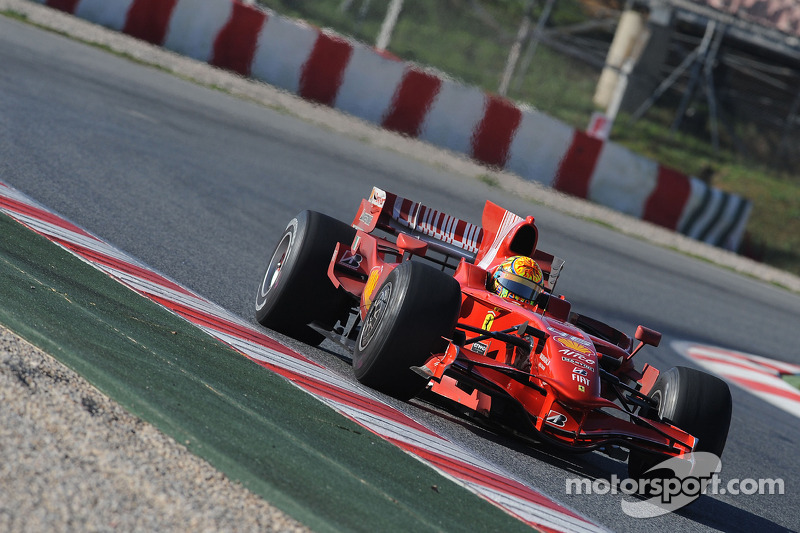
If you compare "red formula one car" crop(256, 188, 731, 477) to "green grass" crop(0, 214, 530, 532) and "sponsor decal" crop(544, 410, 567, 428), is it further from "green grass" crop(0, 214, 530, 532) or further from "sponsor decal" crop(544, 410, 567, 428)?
"green grass" crop(0, 214, 530, 532)

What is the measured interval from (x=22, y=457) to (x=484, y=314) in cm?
301

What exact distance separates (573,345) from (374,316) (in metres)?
0.91

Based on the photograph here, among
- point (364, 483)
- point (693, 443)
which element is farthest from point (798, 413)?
point (364, 483)

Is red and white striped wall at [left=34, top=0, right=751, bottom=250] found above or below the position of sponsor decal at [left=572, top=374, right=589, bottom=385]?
above

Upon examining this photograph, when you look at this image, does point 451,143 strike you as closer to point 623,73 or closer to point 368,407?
point 623,73

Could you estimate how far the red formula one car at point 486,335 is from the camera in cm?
487

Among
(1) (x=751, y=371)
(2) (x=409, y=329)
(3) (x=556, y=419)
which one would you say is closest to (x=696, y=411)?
(3) (x=556, y=419)

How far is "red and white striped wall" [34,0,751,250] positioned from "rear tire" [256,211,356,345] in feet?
32.4

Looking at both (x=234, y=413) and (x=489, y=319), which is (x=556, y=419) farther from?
(x=234, y=413)

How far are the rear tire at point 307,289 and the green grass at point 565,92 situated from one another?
1376 centimetres

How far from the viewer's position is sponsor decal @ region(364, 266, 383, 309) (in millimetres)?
5609

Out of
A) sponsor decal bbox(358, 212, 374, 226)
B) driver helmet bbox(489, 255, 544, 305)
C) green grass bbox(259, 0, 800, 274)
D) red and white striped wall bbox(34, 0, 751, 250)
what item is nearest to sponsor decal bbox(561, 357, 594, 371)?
driver helmet bbox(489, 255, 544, 305)

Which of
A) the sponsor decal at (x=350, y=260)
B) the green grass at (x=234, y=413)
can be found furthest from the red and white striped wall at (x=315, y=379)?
the sponsor decal at (x=350, y=260)

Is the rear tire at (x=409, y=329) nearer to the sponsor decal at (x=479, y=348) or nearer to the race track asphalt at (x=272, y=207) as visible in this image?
the race track asphalt at (x=272, y=207)
